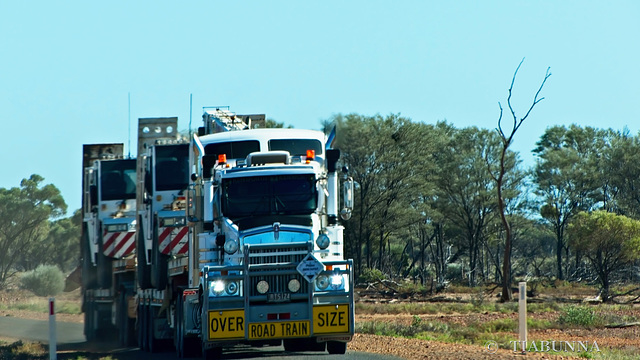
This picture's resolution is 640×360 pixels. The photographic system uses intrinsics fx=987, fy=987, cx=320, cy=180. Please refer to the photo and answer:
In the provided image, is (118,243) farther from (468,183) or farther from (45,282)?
(468,183)

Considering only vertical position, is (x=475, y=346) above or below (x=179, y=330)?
below

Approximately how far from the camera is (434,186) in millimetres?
57969

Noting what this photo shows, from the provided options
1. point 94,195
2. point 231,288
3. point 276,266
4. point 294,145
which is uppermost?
point 294,145

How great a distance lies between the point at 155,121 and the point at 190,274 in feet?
21.9

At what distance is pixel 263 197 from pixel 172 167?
19.4ft

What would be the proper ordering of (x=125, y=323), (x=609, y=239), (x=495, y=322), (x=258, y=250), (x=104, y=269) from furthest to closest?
(x=609, y=239)
(x=495, y=322)
(x=104, y=269)
(x=125, y=323)
(x=258, y=250)

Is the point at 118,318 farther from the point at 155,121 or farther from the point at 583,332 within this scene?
the point at 583,332

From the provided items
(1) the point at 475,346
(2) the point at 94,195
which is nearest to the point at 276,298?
(1) the point at 475,346

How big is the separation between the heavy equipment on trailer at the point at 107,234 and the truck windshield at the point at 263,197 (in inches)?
375

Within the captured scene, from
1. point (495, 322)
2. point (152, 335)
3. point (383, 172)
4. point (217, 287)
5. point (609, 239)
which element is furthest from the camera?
point (383, 172)

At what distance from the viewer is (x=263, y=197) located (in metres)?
15.9

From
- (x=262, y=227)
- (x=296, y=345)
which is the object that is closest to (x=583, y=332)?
(x=296, y=345)

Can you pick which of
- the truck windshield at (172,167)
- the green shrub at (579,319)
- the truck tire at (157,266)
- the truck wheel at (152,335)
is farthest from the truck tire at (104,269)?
the green shrub at (579,319)

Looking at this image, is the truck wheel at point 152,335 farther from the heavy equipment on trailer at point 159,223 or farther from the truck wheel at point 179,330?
the truck wheel at point 179,330
